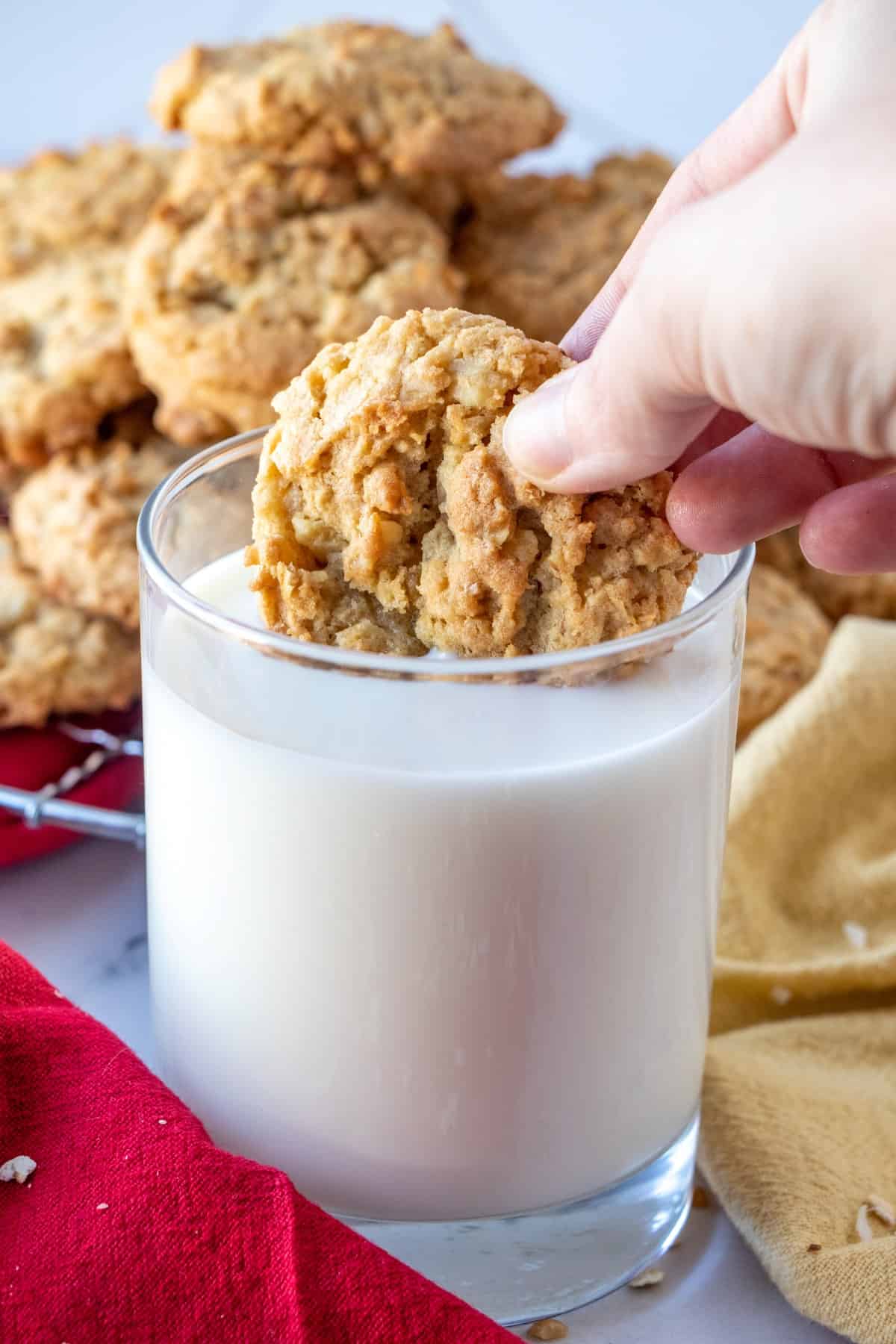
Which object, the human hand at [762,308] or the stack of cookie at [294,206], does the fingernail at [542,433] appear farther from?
the stack of cookie at [294,206]

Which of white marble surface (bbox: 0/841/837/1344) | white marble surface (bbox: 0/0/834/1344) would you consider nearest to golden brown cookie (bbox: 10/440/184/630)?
white marble surface (bbox: 0/841/837/1344)

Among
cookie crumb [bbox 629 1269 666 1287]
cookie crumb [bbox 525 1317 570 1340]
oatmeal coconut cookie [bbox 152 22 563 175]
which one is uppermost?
oatmeal coconut cookie [bbox 152 22 563 175]

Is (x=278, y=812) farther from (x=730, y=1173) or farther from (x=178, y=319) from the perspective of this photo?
(x=178, y=319)

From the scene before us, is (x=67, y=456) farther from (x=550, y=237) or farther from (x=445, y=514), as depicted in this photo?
(x=445, y=514)

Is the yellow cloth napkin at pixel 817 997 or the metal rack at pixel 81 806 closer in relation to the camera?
the yellow cloth napkin at pixel 817 997

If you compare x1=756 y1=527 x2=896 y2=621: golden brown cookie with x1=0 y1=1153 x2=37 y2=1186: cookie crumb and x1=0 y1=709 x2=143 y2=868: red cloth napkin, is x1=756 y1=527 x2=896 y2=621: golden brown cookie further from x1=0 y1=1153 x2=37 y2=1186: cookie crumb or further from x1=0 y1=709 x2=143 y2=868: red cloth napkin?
x1=0 y1=1153 x2=37 y2=1186: cookie crumb

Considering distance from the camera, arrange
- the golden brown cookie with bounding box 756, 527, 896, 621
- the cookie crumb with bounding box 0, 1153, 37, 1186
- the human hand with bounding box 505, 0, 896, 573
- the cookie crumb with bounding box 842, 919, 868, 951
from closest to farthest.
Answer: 1. the human hand with bounding box 505, 0, 896, 573
2. the cookie crumb with bounding box 0, 1153, 37, 1186
3. the cookie crumb with bounding box 842, 919, 868, 951
4. the golden brown cookie with bounding box 756, 527, 896, 621

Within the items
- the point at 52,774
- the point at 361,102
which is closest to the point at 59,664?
the point at 52,774

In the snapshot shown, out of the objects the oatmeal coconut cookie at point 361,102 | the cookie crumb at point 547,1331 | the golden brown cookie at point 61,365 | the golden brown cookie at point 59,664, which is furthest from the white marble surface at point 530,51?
the cookie crumb at point 547,1331
